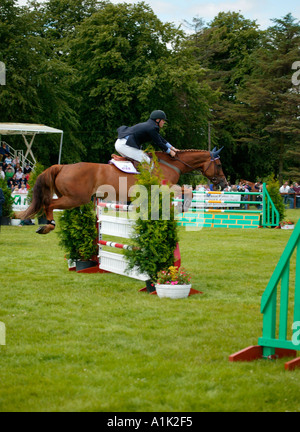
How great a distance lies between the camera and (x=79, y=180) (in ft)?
31.5

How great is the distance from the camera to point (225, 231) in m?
18.0

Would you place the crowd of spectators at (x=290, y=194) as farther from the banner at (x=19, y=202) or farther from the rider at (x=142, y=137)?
the rider at (x=142, y=137)

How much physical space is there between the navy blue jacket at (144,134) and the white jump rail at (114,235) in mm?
1235

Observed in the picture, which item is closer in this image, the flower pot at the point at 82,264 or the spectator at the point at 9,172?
the flower pot at the point at 82,264

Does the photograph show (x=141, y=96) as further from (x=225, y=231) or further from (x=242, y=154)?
(x=225, y=231)

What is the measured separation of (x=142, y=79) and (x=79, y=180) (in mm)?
27660

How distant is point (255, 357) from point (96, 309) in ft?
7.91

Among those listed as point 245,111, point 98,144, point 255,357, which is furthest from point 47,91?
point 255,357

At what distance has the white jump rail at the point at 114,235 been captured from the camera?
8.33m

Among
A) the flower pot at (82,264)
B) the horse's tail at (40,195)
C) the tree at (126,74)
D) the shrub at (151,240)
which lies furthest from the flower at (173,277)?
the tree at (126,74)

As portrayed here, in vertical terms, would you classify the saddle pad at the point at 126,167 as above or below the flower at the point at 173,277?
above

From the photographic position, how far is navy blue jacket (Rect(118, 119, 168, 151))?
928 centimetres

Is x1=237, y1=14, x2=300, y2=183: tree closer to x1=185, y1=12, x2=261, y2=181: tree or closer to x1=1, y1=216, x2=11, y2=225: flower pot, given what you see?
x1=185, y1=12, x2=261, y2=181: tree

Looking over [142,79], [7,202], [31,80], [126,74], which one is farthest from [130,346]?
[126,74]
